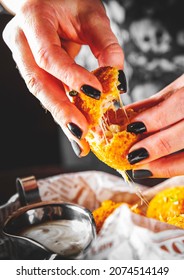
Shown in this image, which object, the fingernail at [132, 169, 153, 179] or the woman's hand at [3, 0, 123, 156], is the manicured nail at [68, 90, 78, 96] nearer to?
the woman's hand at [3, 0, 123, 156]

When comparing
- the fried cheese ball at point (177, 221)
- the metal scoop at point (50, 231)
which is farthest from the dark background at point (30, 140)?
the fried cheese ball at point (177, 221)

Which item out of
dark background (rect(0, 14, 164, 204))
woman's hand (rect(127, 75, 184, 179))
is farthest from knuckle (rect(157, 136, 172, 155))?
dark background (rect(0, 14, 164, 204))

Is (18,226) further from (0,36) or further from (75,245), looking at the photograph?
(0,36)

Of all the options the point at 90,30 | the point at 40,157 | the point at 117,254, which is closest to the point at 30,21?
the point at 90,30

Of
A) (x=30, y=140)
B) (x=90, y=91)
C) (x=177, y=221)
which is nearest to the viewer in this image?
(x=90, y=91)

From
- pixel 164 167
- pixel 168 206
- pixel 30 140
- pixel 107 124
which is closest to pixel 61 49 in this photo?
pixel 107 124

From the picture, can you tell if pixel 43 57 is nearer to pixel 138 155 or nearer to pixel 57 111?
pixel 57 111
